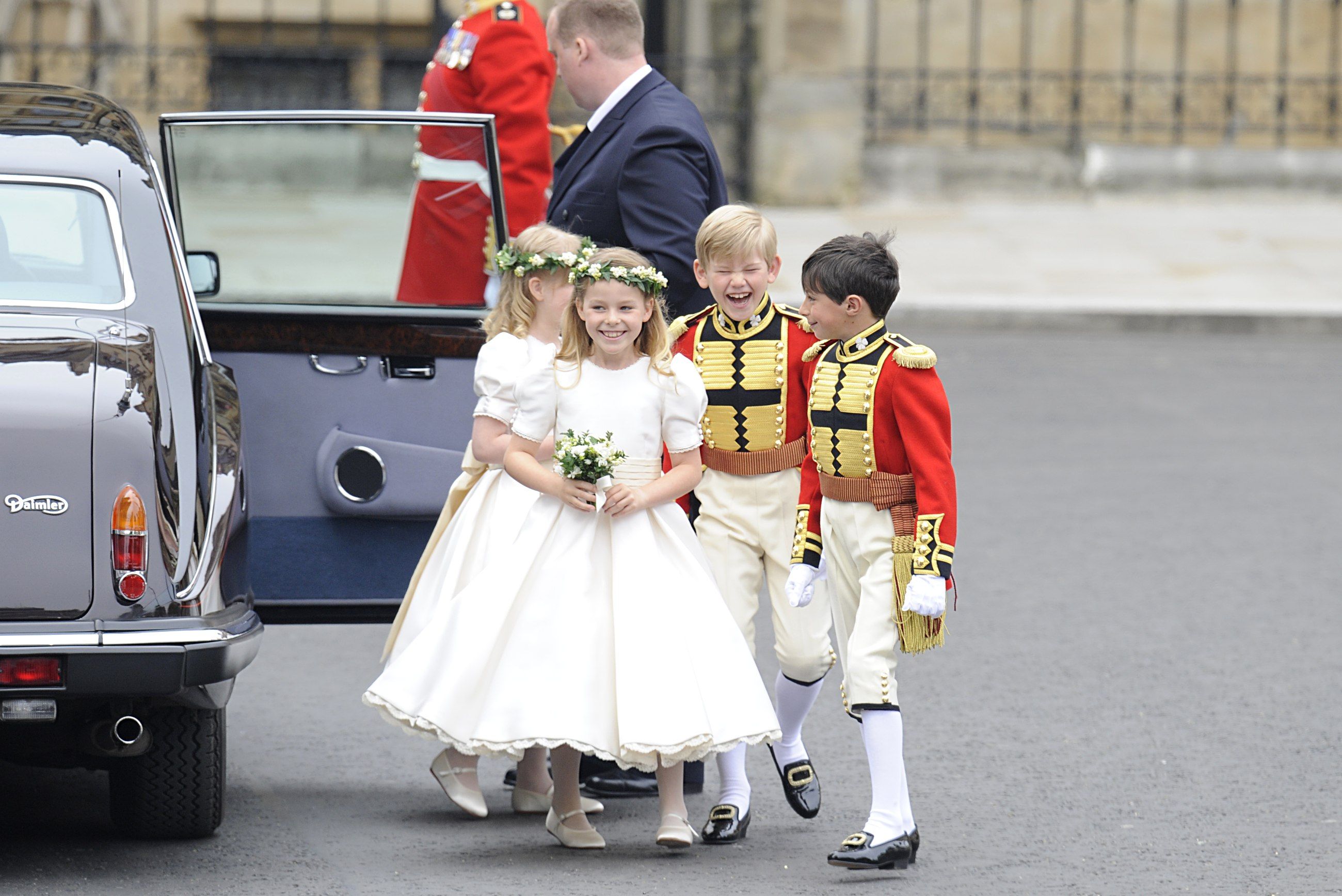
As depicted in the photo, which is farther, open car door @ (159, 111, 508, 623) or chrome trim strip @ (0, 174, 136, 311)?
open car door @ (159, 111, 508, 623)

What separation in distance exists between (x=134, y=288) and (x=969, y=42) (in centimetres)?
1604

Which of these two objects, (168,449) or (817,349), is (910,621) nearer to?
(817,349)

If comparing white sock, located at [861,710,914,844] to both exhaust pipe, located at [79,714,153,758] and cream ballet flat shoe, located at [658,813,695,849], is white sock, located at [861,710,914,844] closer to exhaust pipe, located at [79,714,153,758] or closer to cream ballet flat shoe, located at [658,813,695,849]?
cream ballet flat shoe, located at [658,813,695,849]

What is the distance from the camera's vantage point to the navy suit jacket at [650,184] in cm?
546

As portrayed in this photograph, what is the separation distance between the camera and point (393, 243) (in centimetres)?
1672

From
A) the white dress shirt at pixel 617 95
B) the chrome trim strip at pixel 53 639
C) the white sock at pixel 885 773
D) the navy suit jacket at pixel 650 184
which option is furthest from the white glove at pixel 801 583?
the chrome trim strip at pixel 53 639

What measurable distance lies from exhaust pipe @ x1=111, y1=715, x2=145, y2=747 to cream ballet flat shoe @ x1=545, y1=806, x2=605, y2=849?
1.01 m

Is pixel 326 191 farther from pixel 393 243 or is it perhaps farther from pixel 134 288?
pixel 134 288

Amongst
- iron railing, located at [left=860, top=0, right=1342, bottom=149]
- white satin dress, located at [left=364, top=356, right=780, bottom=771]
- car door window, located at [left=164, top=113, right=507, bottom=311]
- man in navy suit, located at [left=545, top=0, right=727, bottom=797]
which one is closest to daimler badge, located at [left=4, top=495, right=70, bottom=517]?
white satin dress, located at [left=364, top=356, right=780, bottom=771]

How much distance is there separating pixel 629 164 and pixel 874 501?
1.29m

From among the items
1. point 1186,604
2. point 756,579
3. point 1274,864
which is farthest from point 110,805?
point 1186,604

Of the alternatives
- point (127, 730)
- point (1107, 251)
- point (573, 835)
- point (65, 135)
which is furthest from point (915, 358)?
point (1107, 251)

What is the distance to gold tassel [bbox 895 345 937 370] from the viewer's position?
15.4ft

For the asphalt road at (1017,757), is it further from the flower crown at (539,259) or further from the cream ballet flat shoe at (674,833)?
the flower crown at (539,259)
